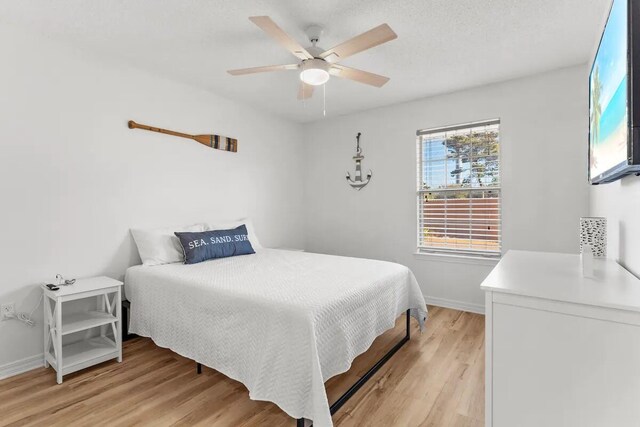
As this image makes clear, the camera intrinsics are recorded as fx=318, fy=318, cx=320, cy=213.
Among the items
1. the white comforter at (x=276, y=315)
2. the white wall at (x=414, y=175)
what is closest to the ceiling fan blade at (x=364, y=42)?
the white comforter at (x=276, y=315)

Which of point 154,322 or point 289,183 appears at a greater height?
point 289,183

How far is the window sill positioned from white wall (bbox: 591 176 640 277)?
1.42 m

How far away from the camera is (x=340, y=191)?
4594 millimetres

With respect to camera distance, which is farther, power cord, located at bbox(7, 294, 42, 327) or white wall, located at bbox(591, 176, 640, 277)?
power cord, located at bbox(7, 294, 42, 327)

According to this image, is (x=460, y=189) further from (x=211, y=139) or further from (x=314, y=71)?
(x=211, y=139)

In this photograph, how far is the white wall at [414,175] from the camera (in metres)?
3.04

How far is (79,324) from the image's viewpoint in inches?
91.5

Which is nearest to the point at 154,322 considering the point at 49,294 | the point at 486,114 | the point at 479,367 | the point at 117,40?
the point at 49,294

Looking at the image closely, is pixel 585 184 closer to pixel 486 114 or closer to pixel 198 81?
pixel 486 114

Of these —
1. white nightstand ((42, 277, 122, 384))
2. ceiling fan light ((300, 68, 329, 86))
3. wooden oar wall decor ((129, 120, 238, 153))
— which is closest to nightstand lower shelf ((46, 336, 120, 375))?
white nightstand ((42, 277, 122, 384))

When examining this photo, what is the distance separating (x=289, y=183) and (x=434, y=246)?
2218 millimetres

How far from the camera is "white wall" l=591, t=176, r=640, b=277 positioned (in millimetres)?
1345

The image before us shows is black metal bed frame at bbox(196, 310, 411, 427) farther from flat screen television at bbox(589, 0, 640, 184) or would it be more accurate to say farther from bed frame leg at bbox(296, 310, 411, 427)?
flat screen television at bbox(589, 0, 640, 184)

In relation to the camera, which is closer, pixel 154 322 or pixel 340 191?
pixel 154 322
